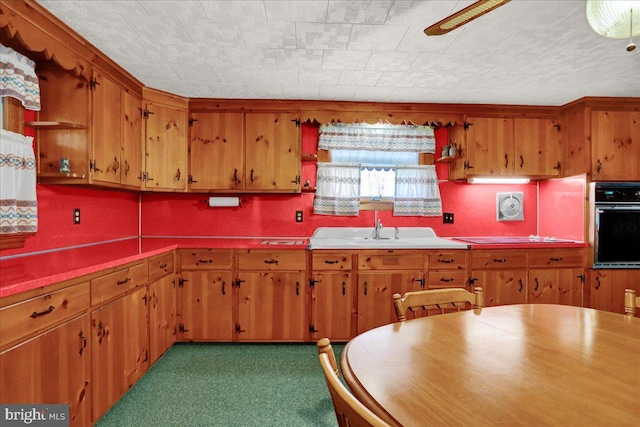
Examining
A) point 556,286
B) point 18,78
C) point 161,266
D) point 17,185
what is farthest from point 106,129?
point 556,286

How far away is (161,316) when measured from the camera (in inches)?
105

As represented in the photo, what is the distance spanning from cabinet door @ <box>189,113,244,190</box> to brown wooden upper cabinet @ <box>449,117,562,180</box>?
7.52 ft

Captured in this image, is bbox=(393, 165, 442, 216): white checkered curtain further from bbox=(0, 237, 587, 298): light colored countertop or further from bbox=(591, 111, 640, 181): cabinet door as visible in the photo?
bbox=(591, 111, 640, 181): cabinet door

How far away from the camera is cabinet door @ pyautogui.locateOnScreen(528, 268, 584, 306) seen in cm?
316

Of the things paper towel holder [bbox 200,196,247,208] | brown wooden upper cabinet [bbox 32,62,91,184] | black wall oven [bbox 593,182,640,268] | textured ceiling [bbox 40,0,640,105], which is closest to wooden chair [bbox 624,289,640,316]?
textured ceiling [bbox 40,0,640,105]

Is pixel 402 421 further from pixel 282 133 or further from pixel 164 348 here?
pixel 282 133

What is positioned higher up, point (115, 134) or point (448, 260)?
point (115, 134)

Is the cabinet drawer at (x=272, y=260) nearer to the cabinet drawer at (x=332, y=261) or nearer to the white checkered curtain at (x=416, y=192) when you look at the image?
the cabinet drawer at (x=332, y=261)

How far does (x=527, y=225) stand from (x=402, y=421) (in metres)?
3.81

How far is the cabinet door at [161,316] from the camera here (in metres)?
2.52

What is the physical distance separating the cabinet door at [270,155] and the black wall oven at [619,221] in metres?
2.89

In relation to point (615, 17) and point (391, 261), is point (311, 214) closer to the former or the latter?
point (391, 261)

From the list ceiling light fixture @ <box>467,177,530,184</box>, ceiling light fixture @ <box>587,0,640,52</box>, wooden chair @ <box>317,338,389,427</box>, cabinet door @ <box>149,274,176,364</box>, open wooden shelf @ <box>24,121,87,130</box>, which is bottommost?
cabinet door @ <box>149,274,176,364</box>

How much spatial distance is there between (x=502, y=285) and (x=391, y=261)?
109cm
